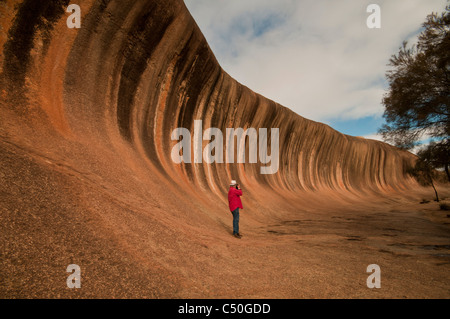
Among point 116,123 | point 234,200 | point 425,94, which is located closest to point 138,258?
point 234,200

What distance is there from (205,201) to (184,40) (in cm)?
591

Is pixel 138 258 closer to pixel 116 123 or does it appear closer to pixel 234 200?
pixel 234 200

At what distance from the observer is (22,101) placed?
4.87 m

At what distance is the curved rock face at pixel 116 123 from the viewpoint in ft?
11.6

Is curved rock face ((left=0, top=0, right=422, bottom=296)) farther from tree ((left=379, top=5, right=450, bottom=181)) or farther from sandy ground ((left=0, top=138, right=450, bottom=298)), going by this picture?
tree ((left=379, top=5, right=450, bottom=181))

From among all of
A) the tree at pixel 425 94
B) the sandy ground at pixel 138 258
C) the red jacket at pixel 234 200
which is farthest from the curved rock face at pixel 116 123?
the tree at pixel 425 94

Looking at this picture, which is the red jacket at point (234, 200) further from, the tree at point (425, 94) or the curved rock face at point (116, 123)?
the tree at point (425, 94)

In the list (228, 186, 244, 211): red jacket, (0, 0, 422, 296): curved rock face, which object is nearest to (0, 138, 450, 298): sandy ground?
(0, 0, 422, 296): curved rock face

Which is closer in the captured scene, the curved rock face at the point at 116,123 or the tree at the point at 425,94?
the curved rock face at the point at 116,123

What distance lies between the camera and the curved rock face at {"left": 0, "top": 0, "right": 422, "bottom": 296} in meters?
3.53

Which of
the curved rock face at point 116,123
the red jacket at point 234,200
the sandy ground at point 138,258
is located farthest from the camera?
the red jacket at point 234,200

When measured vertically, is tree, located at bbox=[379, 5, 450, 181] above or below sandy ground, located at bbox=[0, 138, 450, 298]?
above

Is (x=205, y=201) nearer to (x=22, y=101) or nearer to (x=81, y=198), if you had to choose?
(x=81, y=198)

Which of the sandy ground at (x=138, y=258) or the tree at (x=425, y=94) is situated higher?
the tree at (x=425, y=94)
